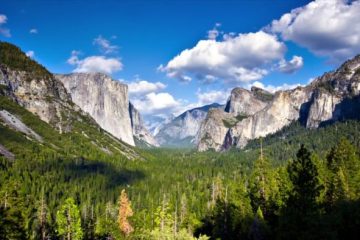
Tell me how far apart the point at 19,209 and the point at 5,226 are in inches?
183

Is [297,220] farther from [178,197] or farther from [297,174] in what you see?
[178,197]

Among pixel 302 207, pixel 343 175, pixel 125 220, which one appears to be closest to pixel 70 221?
pixel 125 220

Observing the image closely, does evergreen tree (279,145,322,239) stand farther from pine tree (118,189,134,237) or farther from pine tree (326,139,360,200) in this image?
pine tree (118,189,134,237)

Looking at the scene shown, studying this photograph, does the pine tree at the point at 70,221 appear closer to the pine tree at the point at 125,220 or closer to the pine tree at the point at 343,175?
the pine tree at the point at 125,220

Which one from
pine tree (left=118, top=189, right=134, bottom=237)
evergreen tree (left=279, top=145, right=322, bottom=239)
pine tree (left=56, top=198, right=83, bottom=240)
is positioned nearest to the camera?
evergreen tree (left=279, top=145, right=322, bottom=239)

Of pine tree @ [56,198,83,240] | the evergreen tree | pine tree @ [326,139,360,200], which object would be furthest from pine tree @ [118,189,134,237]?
the evergreen tree

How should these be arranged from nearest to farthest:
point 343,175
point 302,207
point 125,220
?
point 302,207, point 343,175, point 125,220

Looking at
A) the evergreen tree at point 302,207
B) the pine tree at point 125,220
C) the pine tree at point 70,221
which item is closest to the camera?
the evergreen tree at point 302,207

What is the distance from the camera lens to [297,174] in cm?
4716

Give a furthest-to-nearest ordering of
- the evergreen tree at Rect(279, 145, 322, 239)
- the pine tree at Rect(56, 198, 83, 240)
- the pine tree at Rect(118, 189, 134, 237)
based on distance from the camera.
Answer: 1. the pine tree at Rect(118, 189, 134, 237)
2. the pine tree at Rect(56, 198, 83, 240)
3. the evergreen tree at Rect(279, 145, 322, 239)

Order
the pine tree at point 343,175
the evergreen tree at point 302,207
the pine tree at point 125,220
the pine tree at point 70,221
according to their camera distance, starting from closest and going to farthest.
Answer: the evergreen tree at point 302,207 < the pine tree at point 343,175 < the pine tree at point 70,221 < the pine tree at point 125,220

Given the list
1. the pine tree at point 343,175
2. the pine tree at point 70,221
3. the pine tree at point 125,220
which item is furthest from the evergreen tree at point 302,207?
the pine tree at point 125,220

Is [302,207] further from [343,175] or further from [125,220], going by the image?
[125,220]

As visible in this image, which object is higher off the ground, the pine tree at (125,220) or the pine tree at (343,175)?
the pine tree at (343,175)
